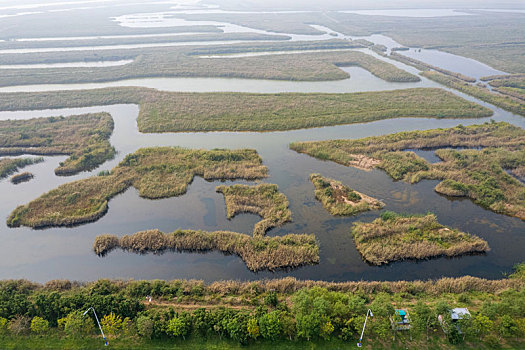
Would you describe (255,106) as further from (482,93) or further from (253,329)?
(482,93)

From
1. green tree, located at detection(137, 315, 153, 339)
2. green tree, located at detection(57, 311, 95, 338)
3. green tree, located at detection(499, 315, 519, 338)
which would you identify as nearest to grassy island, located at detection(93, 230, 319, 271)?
green tree, located at detection(57, 311, 95, 338)

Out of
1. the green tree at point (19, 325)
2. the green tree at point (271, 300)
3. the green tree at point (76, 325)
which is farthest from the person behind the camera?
the green tree at point (271, 300)

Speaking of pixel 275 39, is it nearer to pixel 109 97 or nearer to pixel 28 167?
pixel 109 97

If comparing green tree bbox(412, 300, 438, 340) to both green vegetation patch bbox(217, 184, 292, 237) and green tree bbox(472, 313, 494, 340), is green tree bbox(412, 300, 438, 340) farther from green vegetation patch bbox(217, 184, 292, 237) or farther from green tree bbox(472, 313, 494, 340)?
green vegetation patch bbox(217, 184, 292, 237)

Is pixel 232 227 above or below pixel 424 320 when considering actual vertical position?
above

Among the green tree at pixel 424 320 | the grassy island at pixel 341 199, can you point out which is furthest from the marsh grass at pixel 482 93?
the green tree at pixel 424 320

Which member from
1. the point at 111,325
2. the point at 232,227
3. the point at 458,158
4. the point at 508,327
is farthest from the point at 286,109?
the point at 111,325

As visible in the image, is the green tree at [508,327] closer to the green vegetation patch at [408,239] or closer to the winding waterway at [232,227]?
the winding waterway at [232,227]
